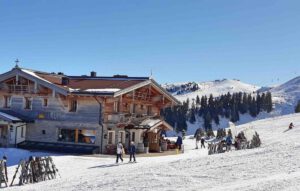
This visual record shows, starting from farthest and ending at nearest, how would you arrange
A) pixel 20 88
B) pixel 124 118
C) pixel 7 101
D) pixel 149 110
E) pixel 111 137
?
1. pixel 149 110
2. pixel 7 101
3. pixel 20 88
4. pixel 124 118
5. pixel 111 137

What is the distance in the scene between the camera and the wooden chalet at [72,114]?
40125 millimetres

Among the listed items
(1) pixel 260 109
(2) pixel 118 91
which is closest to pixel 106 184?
(2) pixel 118 91

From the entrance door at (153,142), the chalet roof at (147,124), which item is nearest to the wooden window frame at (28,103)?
the chalet roof at (147,124)

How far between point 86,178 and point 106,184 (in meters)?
2.93

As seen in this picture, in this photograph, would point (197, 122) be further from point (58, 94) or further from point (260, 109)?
point (58, 94)

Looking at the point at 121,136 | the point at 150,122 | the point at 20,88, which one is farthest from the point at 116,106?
the point at 20,88

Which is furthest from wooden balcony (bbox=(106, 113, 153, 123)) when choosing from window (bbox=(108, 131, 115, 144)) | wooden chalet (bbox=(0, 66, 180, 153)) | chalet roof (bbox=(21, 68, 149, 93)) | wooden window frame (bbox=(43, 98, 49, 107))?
wooden window frame (bbox=(43, 98, 49, 107))

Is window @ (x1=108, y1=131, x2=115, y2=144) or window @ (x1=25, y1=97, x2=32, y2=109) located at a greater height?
window @ (x1=25, y1=97, x2=32, y2=109)

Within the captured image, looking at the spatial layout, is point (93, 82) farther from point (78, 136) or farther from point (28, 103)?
point (78, 136)

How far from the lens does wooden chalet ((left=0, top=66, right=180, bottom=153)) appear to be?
40.1 m

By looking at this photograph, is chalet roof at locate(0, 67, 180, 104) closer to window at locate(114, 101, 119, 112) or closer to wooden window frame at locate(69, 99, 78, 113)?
wooden window frame at locate(69, 99, 78, 113)

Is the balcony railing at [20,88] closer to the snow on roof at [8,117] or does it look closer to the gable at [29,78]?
the gable at [29,78]

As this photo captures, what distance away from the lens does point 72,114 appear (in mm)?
41188

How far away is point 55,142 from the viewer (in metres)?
41.3
